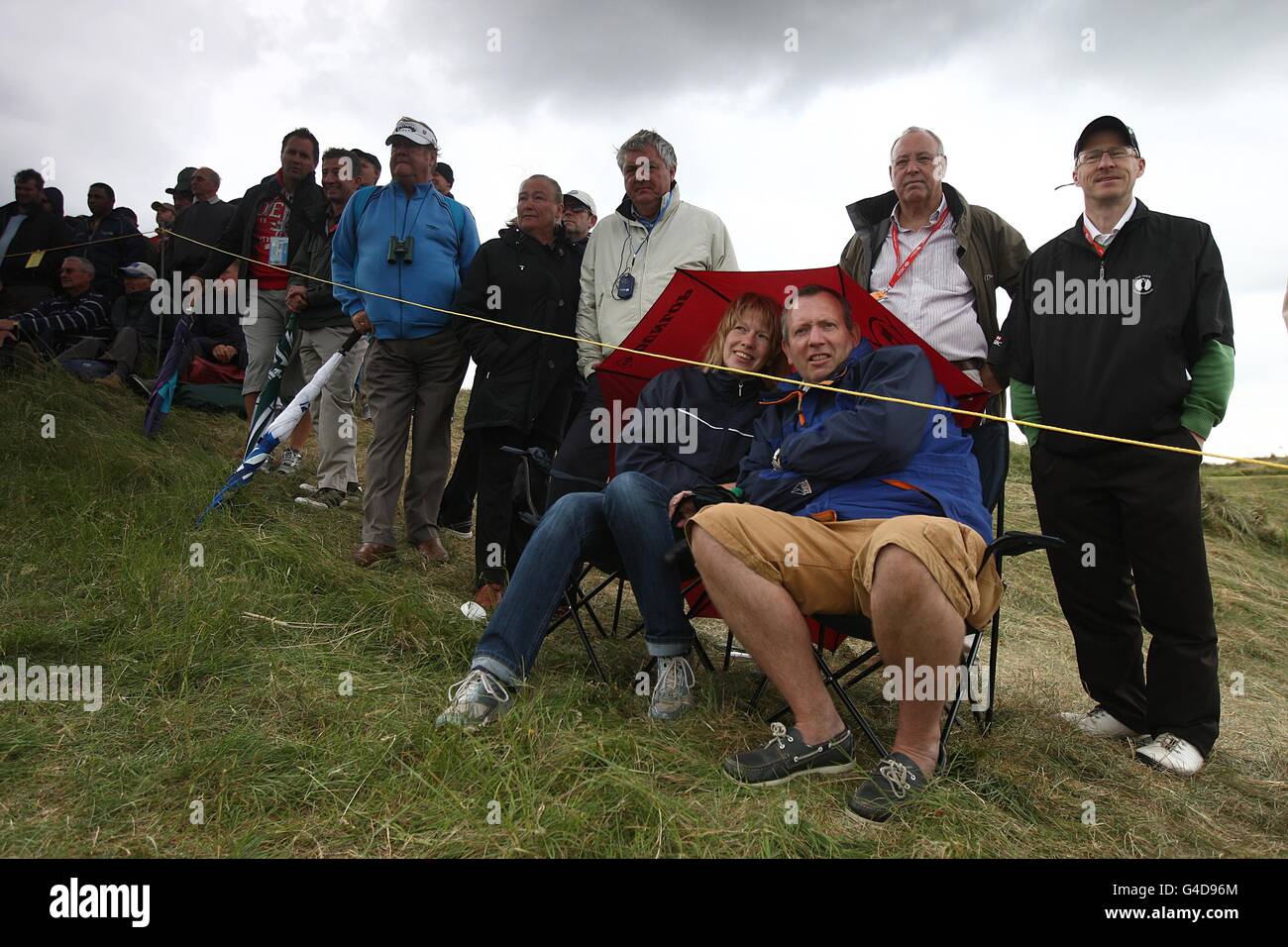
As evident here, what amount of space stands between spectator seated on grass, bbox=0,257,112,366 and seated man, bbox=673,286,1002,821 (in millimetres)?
6624

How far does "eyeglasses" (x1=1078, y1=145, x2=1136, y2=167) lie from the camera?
3.17 m

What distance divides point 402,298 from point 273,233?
1901mm

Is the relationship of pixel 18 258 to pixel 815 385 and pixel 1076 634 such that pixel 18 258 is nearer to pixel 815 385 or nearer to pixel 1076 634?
pixel 815 385

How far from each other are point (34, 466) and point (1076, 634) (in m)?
5.49

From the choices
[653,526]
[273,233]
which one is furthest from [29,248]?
[653,526]

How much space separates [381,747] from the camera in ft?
7.91

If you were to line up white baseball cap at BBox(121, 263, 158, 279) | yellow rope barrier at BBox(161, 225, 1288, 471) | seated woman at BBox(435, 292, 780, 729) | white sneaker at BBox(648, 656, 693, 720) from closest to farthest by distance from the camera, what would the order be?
yellow rope barrier at BBox(161, 225, 1288, 471), seated woman at BBox(435, 292, 780, 729), white sneaker at BBox(648, 656, 693, 720), white baseball cap at BBox(121, 263, 158, 279)

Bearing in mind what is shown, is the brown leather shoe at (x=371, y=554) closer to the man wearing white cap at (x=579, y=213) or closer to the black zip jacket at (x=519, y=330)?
the black zip jacket at (x=519, y=330)

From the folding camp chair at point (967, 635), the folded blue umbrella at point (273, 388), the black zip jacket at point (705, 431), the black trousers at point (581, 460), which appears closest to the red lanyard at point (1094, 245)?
the folding camp chair at point (967, 635)

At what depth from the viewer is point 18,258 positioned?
306 inches

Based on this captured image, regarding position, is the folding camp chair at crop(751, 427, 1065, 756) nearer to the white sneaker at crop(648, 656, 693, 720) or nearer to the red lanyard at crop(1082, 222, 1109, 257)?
the white sneaker at crop(648, 656, 693, 720)

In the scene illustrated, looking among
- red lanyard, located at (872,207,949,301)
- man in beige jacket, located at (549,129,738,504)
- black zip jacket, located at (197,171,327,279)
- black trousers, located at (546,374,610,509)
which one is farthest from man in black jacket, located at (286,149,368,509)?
red lanyard, located at (872,207,949,301)
